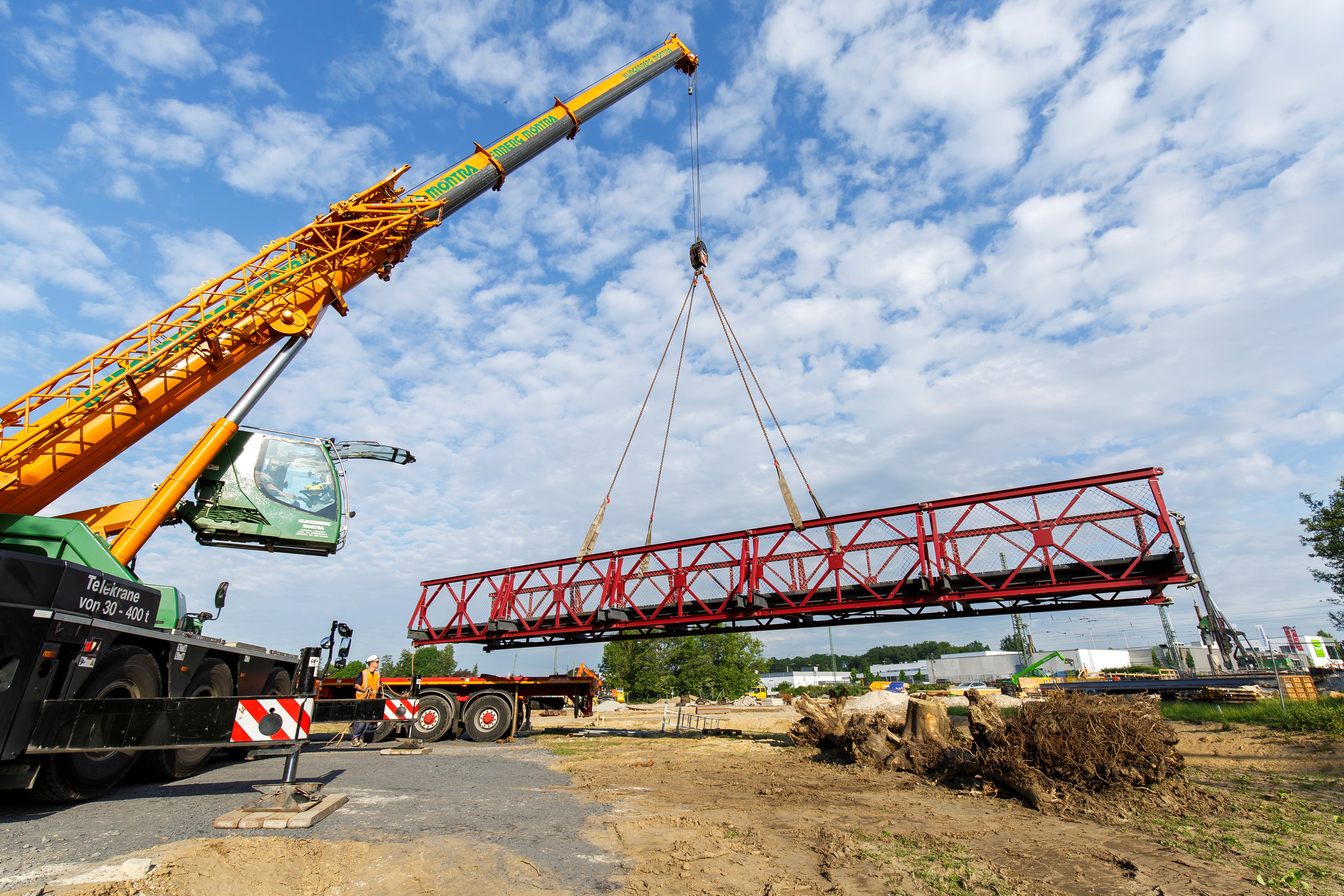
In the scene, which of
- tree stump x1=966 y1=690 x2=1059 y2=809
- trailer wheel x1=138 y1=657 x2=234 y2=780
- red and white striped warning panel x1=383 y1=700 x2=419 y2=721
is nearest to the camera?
tree stump x1=966 y1=690 x2=1059 y2=809

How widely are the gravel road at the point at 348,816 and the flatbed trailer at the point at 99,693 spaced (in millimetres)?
457

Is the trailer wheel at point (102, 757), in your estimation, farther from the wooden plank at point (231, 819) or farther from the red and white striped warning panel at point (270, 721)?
the wooden plank at point (231, 819)

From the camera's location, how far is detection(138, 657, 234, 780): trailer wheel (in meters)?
8.66

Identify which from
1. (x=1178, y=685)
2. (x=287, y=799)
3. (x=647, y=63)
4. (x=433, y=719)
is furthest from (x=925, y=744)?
(x=1178, y=685)

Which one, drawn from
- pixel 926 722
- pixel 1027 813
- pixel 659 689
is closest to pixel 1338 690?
pixel 926 722

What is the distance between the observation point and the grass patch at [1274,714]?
13.1 m

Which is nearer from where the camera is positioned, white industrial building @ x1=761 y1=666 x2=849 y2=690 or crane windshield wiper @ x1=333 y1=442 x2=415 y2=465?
crane windshield wiper @ x1=333 y1=442 x2=415 y2=465

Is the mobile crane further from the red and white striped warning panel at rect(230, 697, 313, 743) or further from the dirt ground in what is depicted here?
the dirt ground

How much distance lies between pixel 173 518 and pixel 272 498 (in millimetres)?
1446

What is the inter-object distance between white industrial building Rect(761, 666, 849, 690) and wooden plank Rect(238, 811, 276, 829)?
88.2 meters

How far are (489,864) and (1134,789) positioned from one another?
785 centimetres

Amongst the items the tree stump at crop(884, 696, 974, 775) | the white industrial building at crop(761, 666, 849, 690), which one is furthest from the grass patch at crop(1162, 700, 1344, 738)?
the white industrial building at crop(761, 666, 849, 690)

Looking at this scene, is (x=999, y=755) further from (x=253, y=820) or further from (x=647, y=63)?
(x=647, y=63)

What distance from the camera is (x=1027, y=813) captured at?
788 cm
